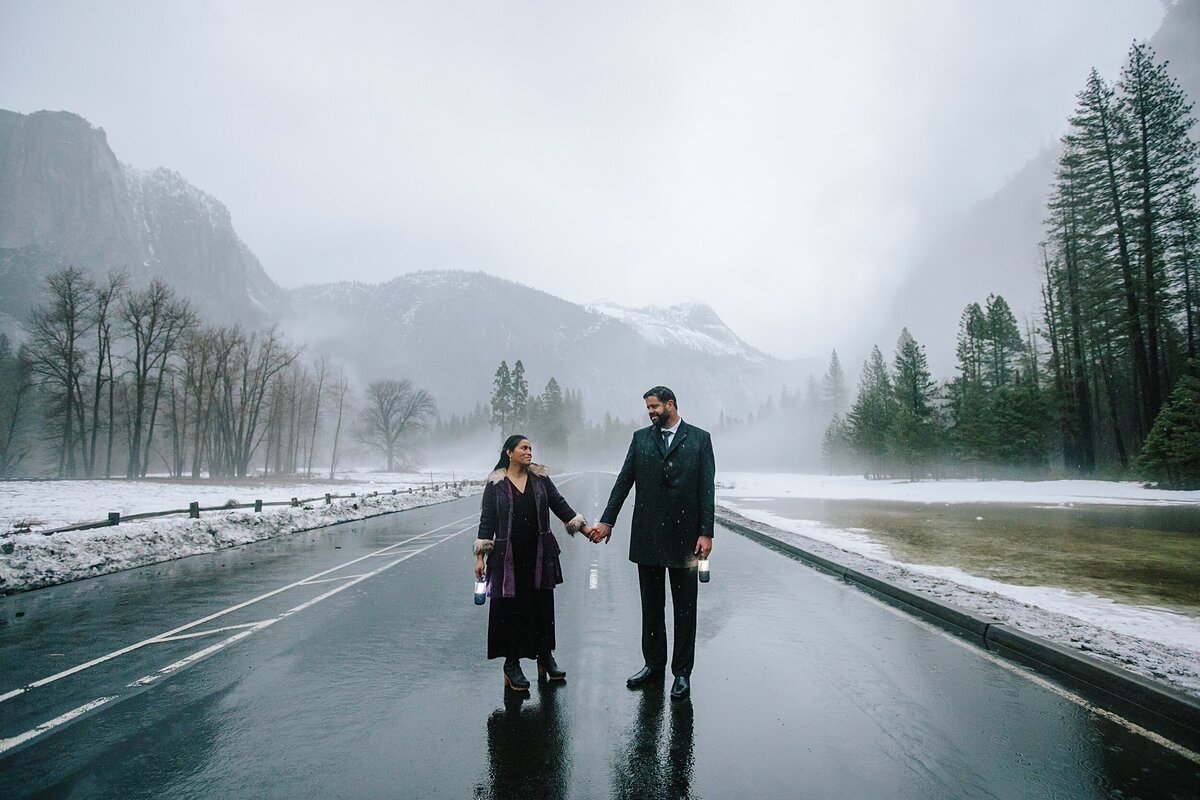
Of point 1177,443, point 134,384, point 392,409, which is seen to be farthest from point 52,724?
point 392,409

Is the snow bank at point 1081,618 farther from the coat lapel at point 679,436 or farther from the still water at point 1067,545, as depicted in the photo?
the coat lapel at point 679,436

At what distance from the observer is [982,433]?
49531mm

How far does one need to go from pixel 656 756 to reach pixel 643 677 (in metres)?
1.39

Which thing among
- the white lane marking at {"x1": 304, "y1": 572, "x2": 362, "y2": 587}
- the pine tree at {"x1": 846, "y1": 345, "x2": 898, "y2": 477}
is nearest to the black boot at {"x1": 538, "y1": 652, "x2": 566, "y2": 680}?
the white lane marking at {"x1": 304, "y1": 572, "x2": 362, "y2": 587}

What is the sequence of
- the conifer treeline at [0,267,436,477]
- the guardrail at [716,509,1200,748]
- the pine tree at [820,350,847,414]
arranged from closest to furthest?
the guardrail at [716,509,1200,748]
the conifer treeline at [0,267,436,477]
the pine tree at [820,350,847,414]

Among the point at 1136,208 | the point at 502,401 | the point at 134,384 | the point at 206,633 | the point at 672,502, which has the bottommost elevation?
the point at 206,633

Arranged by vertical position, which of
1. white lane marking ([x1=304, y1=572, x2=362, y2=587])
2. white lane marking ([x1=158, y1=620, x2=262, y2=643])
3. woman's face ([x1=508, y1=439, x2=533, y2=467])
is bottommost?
white lane marking ([x1=304, y1=572, x2=362, y2=587])

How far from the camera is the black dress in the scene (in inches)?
194

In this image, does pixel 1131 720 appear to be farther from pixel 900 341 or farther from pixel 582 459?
pixel 582 459

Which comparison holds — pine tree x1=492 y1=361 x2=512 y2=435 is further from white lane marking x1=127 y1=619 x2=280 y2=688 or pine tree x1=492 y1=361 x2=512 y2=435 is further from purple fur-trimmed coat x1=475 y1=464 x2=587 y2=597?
purple fur-trimmed coat x1=475 y1=464 x2=587 y2=597

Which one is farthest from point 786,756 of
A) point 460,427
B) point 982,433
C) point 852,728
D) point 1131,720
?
point 460,427

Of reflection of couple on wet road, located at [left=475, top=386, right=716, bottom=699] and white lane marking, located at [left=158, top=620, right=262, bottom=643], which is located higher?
reflection of couple on wet road, located at [left=475, top=386, right=716, bottom=699]

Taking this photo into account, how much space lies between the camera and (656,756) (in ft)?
11.7

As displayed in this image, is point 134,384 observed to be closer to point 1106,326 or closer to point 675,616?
point 675,616
